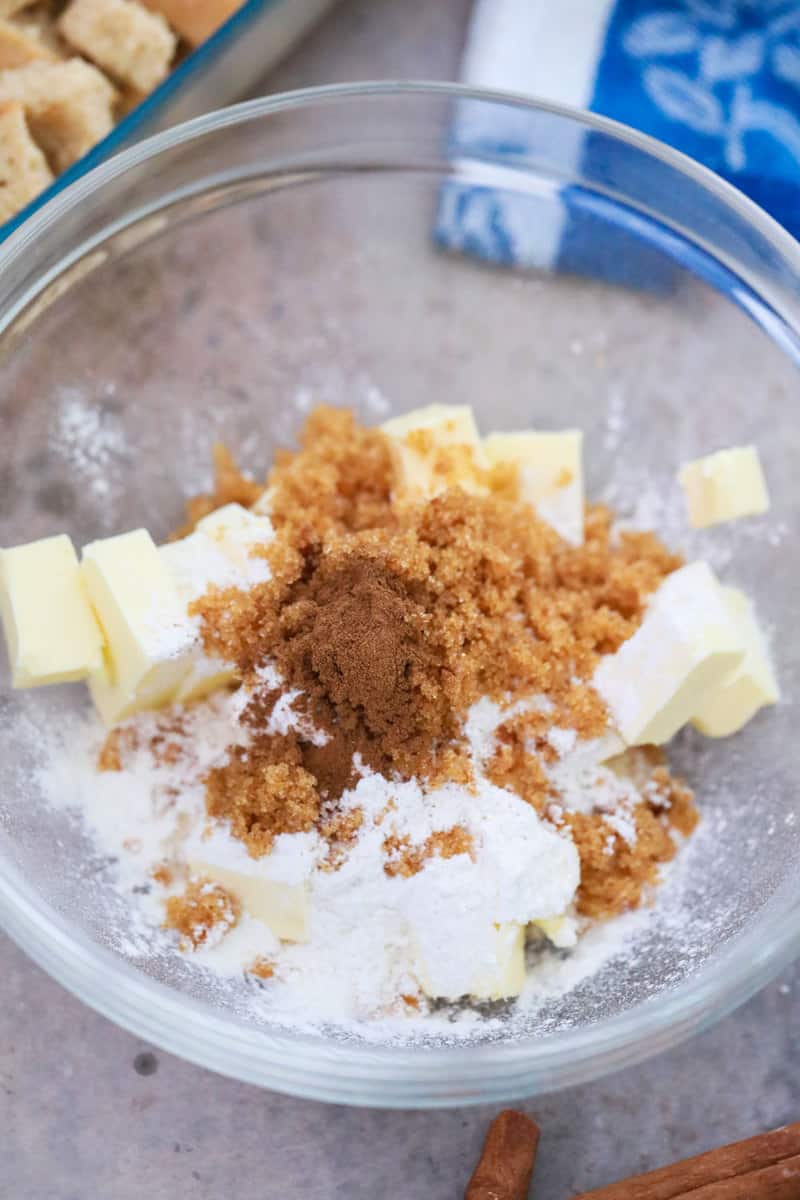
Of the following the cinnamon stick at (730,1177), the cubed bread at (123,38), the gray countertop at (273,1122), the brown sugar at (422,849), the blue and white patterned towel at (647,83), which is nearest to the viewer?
the brown sugar at (422,849)

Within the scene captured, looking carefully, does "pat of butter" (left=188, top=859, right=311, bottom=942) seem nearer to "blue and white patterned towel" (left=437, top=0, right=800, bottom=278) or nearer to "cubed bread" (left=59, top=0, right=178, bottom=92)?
"blue and white patterned towel" (left=437, top=0, right=800, bottom=278)

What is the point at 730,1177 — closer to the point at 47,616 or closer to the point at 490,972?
the point at 490,972

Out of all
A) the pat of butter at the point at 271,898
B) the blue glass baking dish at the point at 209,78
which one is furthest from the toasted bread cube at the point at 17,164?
the pat of butter at the point at 271,898

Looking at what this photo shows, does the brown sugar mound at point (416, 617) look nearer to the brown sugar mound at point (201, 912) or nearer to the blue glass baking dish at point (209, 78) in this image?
the brown sugar mound at point (201, 912)

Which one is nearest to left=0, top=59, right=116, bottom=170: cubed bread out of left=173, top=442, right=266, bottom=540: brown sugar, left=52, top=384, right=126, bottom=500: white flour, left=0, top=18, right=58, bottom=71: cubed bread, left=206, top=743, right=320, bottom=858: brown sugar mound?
left=0, top=18, right=58, bottom=71: cubed bread

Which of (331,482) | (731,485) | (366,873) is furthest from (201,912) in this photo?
(731,485)

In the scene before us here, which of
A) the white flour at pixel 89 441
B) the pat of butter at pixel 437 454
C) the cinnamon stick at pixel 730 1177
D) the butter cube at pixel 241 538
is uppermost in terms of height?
the pat of butter at pixel 437 454
